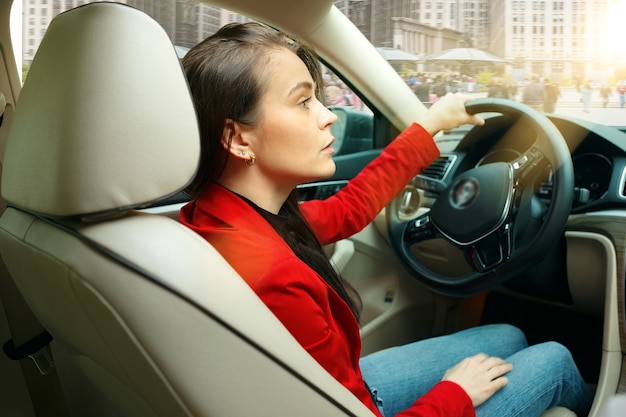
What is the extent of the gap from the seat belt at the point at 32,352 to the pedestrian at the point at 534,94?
1.10m

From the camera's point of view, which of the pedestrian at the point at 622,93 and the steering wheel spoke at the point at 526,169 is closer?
the pedestrian at the point at 622,93

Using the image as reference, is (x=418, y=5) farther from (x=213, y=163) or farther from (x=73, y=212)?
(x=73, y=212)

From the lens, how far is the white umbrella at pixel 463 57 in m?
1.25

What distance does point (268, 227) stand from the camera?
0.90 metres

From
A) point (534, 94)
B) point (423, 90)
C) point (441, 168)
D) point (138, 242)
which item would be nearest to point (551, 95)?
point (534, 94)

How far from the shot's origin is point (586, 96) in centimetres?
127

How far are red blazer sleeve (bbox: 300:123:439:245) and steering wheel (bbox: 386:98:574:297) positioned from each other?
6.0 inches

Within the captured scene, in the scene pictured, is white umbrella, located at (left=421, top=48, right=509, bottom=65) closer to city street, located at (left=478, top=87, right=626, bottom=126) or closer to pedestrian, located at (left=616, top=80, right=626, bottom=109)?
city street, located at (left=478, top=87, right=626, bottom=126)

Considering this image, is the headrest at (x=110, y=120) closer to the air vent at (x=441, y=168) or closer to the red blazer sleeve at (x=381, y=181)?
the red blazer sleeve at (x=381, y=181)

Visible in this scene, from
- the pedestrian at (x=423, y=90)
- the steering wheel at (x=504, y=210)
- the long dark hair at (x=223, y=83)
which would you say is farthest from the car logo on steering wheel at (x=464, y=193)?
the long dark hair at (x=223, y=83)

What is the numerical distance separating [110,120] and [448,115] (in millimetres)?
896

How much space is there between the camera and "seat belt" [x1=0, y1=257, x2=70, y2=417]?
126 centimetres

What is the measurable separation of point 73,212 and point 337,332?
40cm

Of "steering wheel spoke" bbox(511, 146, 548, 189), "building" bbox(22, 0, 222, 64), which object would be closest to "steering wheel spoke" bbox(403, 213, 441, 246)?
"steering wheel spoke" bbox(511, 146, 548, 189)
